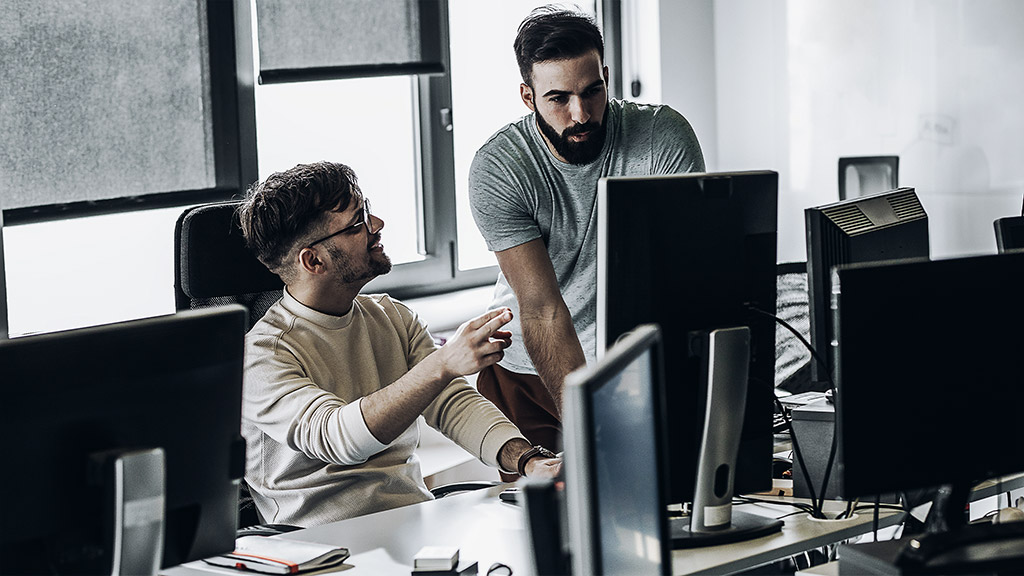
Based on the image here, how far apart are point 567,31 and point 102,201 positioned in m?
1.27

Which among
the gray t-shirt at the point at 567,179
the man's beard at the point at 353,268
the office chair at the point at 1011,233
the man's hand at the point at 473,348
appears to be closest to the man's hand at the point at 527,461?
the man's hand at the point at 473,348

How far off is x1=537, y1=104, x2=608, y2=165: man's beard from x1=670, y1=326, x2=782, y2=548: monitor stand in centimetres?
93

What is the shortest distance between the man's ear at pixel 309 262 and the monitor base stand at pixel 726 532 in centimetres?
86

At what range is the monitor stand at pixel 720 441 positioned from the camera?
180 cm

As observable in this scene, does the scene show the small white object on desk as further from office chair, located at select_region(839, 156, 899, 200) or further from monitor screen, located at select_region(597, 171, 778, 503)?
office chair, located at select_region(839, 156, 899, 200)

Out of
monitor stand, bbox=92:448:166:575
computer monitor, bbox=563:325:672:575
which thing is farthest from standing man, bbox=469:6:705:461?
monitor stand, bbox=92:448:166:575

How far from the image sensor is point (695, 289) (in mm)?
1795

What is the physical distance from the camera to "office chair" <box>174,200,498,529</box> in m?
2.28

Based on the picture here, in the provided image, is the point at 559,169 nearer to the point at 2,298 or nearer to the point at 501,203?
the point at 501,203

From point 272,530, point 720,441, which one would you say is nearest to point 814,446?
point 720,441

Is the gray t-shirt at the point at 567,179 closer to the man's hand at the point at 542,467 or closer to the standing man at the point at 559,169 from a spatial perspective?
the standing man at the point at 559,169

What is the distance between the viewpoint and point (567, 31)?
2.57 meters

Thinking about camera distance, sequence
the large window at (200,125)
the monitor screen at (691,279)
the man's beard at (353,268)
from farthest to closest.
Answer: the large window at (200,125)
the man's beard at (353,268)
the monitor screen at (691,279)

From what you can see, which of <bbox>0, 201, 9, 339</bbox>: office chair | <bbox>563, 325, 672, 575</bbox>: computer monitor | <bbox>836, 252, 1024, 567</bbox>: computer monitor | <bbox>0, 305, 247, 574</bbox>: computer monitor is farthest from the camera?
<bbox>0, 201, 9, 339</bbox>: office chair
